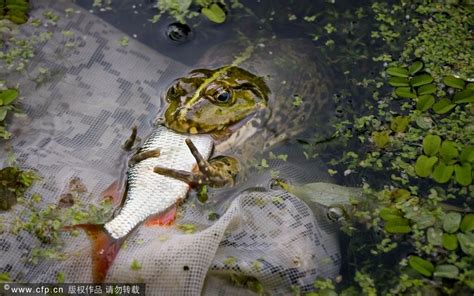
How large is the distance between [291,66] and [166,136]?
87 centimetres

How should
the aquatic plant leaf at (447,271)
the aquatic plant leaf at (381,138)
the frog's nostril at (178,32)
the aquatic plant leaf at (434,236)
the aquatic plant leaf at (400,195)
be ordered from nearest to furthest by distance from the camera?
the aquatic plant leaf at (447,271) → the aquatic plant leaf at (434,236) → the aquatic plant leaf at (400,195) → the aquatic plant leaf at (381,138) → the frog's nostril at (178,32)

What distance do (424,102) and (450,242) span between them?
81cm

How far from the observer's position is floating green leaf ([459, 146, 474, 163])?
8.97ft

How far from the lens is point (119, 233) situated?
2316 mm

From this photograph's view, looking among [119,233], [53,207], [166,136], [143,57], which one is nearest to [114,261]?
[119,233]

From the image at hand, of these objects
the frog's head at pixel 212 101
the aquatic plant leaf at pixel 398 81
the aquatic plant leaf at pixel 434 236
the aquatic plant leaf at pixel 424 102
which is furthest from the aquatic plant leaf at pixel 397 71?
the aquatic plant leaf at pixel 434 236

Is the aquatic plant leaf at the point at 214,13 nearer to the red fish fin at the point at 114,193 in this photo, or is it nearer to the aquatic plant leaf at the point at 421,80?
the aquatic plant leaf at the point at 421,80

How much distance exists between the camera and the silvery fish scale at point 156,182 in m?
2.39

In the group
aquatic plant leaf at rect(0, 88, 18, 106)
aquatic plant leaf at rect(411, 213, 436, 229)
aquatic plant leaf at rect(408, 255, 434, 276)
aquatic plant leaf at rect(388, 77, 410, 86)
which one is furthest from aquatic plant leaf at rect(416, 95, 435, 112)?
aquatic plant leaf at rect(0, 88, 18, 106)

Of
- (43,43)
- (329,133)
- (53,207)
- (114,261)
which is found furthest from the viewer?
(43,43)

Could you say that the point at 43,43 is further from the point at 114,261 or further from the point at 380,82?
the point at 380,82

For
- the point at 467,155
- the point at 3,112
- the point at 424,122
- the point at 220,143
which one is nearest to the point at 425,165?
the point at 467,155

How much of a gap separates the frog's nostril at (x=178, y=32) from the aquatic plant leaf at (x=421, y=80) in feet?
A: 4.00

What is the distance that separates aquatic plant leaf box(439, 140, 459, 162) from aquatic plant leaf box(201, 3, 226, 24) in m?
1.39
